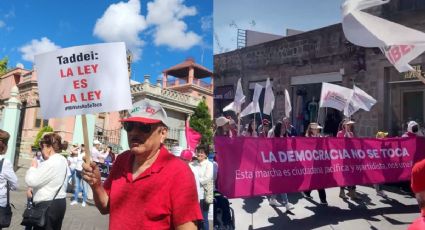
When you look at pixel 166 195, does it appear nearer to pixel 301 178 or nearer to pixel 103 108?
pixel 103 108

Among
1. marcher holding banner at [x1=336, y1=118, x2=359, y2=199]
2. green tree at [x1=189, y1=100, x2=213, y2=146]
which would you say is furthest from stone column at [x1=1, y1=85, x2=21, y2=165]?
marcher holding banner at [x1=336, y1=118, x2=359, y2=199]

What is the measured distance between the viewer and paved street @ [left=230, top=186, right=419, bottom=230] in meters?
2.21

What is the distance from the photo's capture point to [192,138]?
9.96ft

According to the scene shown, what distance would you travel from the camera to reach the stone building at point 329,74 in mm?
2070

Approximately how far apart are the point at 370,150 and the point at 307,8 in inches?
33.3

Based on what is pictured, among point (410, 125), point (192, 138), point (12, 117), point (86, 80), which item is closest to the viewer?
point (86, 80)

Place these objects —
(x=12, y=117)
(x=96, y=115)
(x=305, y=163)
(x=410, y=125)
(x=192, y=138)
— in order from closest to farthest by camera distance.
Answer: (x=410, y=125)
(x=305, y=163)
(x=192, y=138)
(x=96, y=115)
(x=12, y=117)

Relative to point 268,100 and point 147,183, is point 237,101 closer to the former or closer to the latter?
point 268,100

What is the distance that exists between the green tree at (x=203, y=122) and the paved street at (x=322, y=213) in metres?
0.61

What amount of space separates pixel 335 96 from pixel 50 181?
218 centimetres

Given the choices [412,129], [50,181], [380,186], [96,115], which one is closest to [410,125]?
[412,129]

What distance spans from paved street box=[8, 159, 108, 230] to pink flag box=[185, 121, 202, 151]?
2931mm

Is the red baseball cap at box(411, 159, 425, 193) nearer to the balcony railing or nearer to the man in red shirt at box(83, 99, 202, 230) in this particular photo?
the man in red shirt at box(83, 99, 202, 230)

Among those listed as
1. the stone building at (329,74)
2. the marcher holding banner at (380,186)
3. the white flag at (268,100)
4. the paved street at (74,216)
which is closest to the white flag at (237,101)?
the stone building at (329,74)
